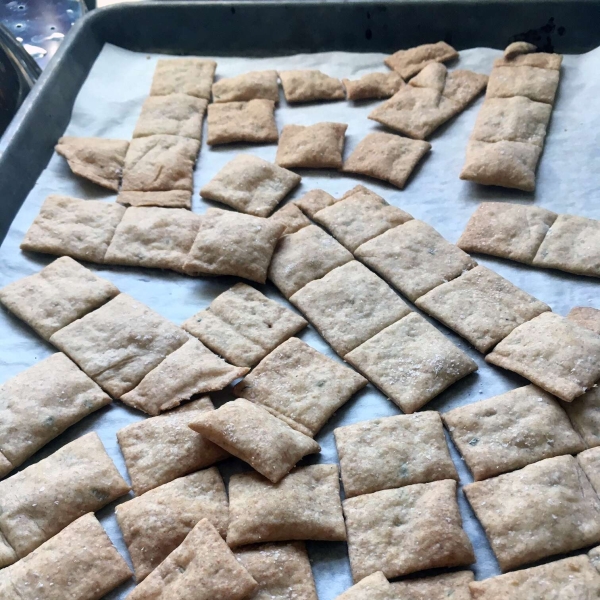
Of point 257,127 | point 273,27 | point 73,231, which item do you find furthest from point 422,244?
point 273,27

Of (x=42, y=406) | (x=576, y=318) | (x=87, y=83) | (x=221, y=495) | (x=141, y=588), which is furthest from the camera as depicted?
(x=87, y=83)

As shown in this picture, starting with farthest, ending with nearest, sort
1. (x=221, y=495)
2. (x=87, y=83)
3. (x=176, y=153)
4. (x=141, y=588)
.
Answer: (x=87, y=83), (x=176, y=153), (x=221, y=495), (x=141, y=588)

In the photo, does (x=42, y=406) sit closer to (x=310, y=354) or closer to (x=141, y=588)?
(x=141, y=588)

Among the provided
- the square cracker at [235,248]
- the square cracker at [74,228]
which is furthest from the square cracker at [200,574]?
the square cracker at [74,228]

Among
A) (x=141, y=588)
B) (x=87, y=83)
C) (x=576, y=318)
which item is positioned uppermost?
(x=87, y=83)

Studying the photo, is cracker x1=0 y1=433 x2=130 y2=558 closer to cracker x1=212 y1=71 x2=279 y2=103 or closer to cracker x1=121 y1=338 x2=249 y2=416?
cracker x1=121 y1=338 x2=249 y2=416

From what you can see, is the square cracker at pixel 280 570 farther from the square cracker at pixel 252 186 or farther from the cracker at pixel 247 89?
the cracker at pixel 247 89
